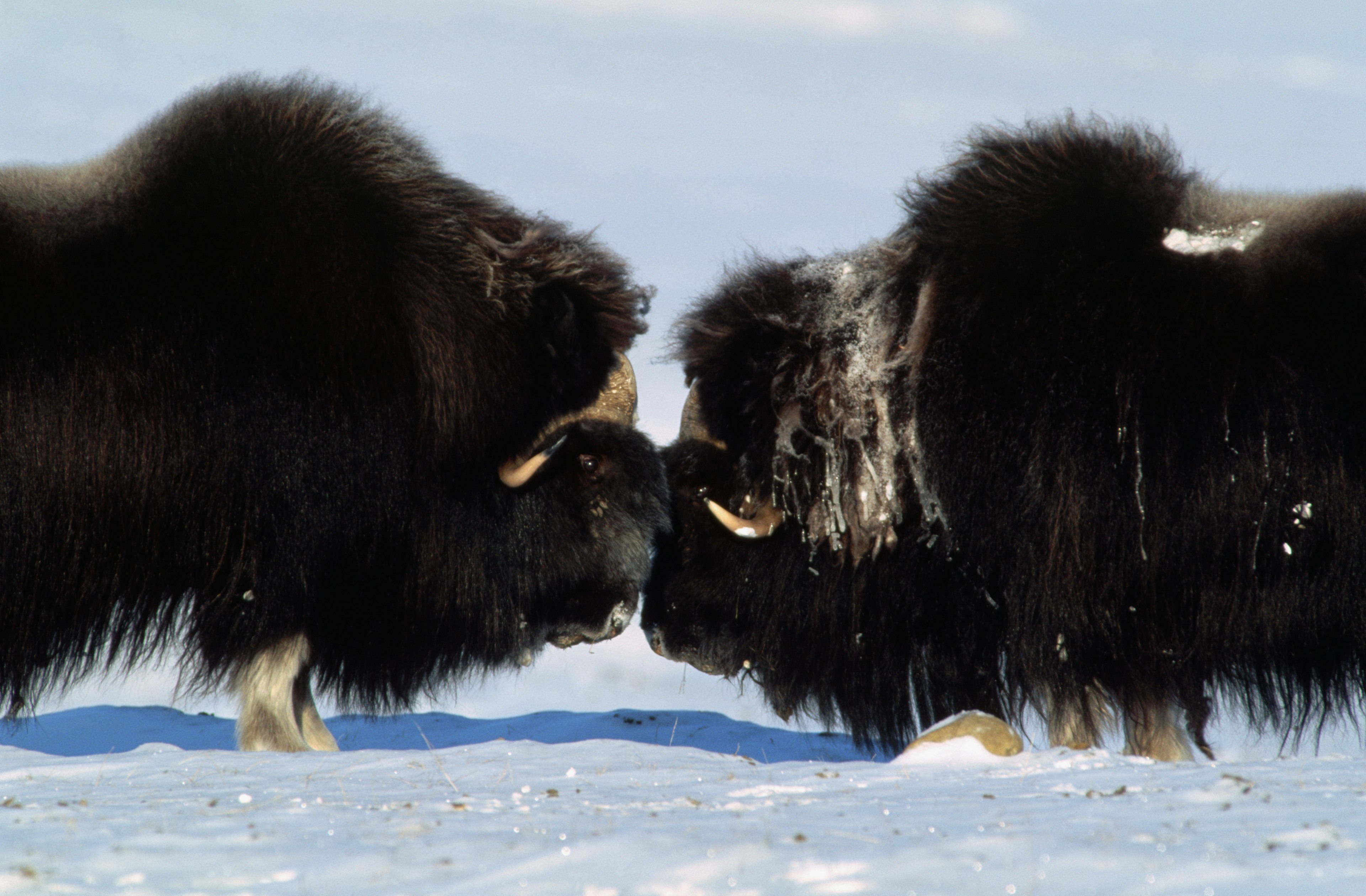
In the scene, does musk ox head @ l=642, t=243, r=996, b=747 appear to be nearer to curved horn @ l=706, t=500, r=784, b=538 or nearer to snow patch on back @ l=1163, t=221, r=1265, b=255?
curved horn @ l=706, t=500, r=784, b=538

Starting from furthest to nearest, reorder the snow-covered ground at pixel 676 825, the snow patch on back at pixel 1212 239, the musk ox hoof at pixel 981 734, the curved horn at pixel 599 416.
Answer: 1. the curved horn at pixel 599 416
2. the snow patch on back at pixel 1212 239
3. the musk ox hoof at pixel 981 734
4. the snow-covered ground at pixel 676 825

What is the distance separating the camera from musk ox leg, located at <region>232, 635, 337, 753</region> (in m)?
3.17

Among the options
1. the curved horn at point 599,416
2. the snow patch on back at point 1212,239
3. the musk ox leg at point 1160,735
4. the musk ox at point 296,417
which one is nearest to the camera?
the musk ox at point 296,417

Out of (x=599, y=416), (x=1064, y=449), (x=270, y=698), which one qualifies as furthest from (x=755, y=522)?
(x=270, y=698)

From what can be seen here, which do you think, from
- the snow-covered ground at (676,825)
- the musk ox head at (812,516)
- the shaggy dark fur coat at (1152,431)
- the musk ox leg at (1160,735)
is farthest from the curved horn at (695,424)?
Answer: the musk ox leg at (1160,735)

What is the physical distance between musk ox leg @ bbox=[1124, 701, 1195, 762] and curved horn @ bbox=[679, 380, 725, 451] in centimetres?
140

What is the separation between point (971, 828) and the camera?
1873 mm

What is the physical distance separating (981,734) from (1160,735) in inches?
31.2

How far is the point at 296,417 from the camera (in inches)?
119

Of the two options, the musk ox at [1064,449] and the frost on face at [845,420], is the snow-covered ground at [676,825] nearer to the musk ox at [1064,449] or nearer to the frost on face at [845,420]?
the musk ox at [1064,449]

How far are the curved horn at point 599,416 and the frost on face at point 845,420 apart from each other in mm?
470

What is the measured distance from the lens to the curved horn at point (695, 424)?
362 centimetres

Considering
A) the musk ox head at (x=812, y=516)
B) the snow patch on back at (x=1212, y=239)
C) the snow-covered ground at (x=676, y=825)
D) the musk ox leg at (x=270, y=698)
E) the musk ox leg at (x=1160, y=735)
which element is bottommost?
the snow-covered ground at (x=676, y=825)

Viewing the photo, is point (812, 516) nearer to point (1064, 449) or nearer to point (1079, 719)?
point (1064, 449)
